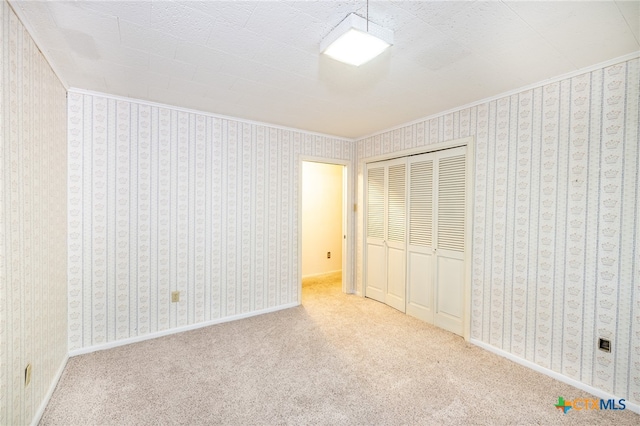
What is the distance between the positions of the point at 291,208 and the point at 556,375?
2.96m

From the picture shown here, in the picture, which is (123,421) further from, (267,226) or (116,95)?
(116,95)

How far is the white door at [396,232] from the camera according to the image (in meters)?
3.62

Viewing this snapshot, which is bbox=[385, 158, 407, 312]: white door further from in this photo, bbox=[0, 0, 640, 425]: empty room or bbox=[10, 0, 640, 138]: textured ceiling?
bbox=[10, 0, 640, 138]: textured ceiling

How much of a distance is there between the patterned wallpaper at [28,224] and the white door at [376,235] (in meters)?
3.29

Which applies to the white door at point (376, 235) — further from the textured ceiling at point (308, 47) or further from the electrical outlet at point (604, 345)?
the electrical outlet at point (604, 345)

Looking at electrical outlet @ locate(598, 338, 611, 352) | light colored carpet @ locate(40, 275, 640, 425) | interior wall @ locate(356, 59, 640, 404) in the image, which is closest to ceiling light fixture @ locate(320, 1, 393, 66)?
interior wall @ locate(356, 59, 640, 404)

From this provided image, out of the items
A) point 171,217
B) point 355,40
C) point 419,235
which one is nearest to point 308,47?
point 355,40

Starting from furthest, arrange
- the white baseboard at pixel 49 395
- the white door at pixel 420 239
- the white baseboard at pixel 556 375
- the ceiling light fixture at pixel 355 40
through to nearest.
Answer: the white door at pixel 420 239, the white baseboard at pixel 556 375, the white baseboard at pixel 49 395, the ceiling light fixture at pixel 355 40

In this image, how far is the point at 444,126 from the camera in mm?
3064

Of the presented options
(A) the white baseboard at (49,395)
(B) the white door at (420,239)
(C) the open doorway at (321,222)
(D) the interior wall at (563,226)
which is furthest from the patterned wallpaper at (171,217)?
(D) the interior wall at (563,226)

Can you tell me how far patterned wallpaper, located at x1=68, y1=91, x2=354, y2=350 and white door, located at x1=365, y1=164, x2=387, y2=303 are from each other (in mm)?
1036

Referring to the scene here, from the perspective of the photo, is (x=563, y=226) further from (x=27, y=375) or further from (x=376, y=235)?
(x=27, y=375)

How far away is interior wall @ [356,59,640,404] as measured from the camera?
76.9 inches

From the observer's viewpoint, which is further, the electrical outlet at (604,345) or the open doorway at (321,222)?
the open doorway at (321,222)
